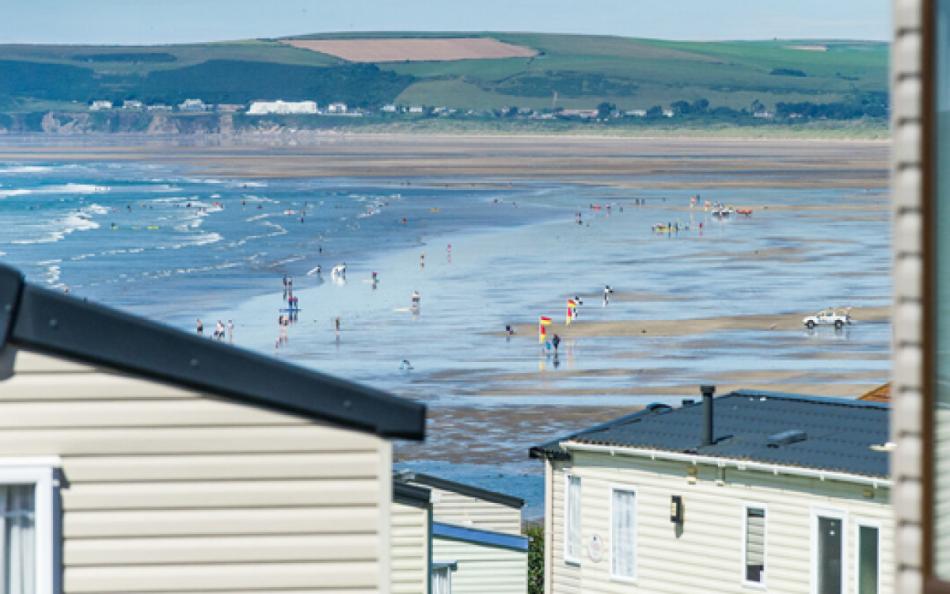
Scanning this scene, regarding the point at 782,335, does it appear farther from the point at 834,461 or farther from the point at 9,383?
the point at 9,383

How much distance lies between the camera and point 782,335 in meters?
59.2

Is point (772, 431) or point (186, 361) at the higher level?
point (186, 361)

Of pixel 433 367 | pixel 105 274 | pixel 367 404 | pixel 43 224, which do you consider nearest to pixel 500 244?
pixel 105 274

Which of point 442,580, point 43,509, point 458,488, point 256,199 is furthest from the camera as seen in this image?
point 256,199

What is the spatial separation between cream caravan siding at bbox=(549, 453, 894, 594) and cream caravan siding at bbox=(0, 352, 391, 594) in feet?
29.0

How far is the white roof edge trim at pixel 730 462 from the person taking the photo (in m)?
15.7

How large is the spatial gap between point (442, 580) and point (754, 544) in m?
2.98

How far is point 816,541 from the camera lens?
16.2 m

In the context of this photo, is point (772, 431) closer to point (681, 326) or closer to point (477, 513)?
point (477, 513)

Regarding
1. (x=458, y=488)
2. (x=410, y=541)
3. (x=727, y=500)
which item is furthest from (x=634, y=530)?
(x=410, y=541)

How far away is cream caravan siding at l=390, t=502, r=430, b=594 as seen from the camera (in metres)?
12.8

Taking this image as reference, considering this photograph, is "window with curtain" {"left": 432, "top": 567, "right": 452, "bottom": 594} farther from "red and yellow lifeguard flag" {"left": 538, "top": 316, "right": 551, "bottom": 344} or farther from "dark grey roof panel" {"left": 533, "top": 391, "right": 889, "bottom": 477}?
"red and yellow lifeguard flag" {"left": 538, "top": 316, "right": 551, "bottom": 344}

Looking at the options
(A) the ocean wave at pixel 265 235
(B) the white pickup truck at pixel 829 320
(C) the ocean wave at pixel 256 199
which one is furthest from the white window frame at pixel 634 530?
(C) the ocean wave at pixel 256 199

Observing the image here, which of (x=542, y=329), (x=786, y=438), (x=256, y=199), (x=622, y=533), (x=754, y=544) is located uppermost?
(x=786, y=438)
